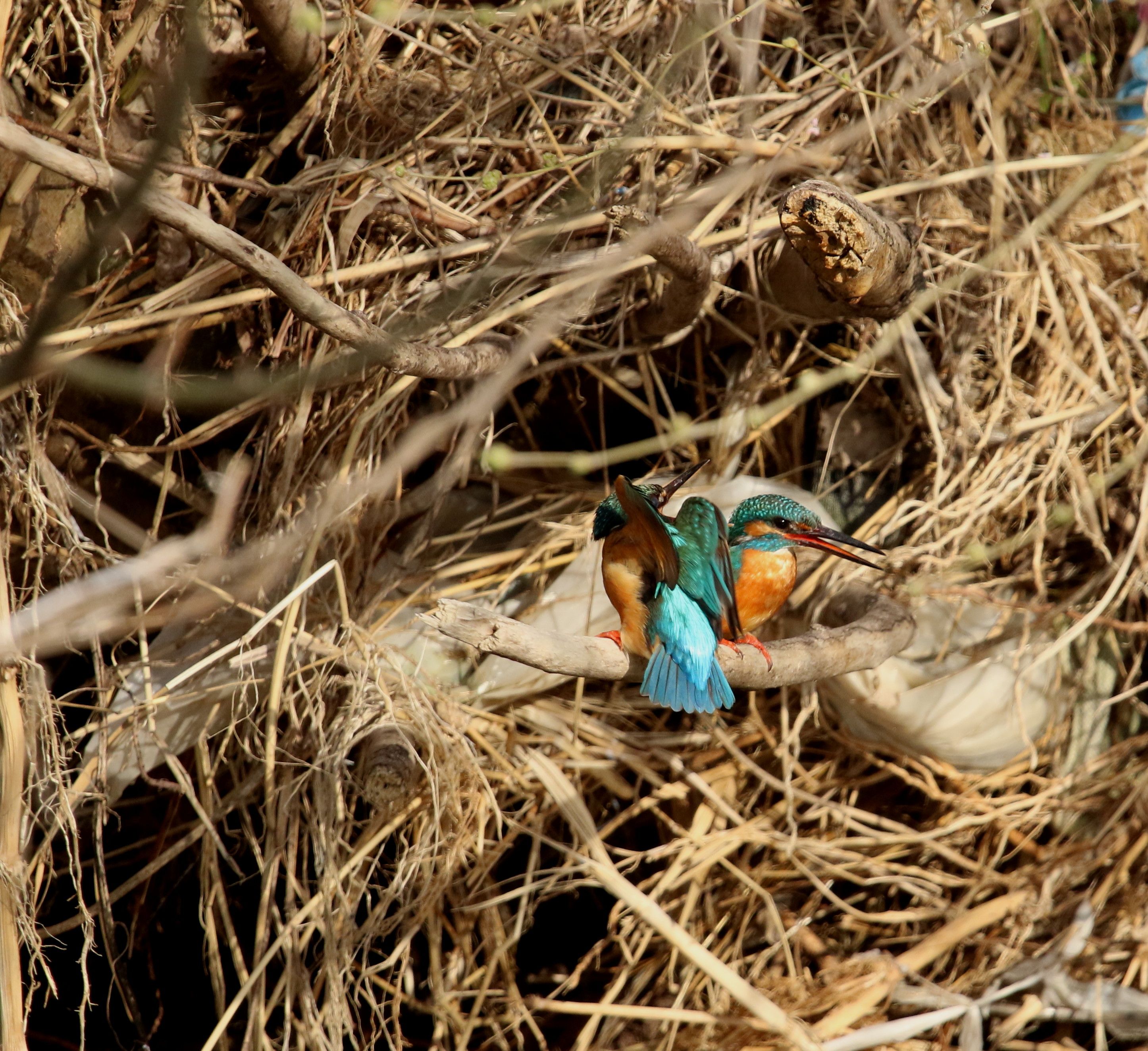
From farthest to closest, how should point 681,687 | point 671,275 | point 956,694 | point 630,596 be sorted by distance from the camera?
point 956,694, point 671,275, point 630,596, point 681,687

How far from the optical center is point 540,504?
2385 mm

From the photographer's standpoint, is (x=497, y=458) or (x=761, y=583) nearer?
(x=497, y=458)

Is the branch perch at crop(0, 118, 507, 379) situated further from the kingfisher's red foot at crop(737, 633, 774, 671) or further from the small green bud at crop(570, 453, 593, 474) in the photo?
the kingfisher's red foot at crop(737, 633, 774, 671)

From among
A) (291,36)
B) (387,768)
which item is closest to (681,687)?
(387,768)

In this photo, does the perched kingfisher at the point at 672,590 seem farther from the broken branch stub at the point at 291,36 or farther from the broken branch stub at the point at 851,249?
the broken branch stub at the point at 291,36

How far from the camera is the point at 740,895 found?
229 centimetres

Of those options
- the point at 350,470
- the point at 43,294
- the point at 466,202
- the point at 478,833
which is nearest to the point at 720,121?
the point at 466,202

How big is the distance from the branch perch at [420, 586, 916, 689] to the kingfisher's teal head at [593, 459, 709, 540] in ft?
0.80

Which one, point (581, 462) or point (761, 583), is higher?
point (581, 462)

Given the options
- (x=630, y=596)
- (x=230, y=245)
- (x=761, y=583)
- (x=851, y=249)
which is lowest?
(x=761, y=583)

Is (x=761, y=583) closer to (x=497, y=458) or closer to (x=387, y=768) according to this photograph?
(x=497, y=458)

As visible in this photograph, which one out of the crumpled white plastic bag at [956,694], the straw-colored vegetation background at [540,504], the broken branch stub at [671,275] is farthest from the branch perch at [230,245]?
the crumpled white plastic bag at [956,694]

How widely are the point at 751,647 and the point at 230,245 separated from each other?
0.89m

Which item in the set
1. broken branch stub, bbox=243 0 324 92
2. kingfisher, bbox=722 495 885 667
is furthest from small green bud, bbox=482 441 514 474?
broken branch stub, bbox=243 0 324 92
